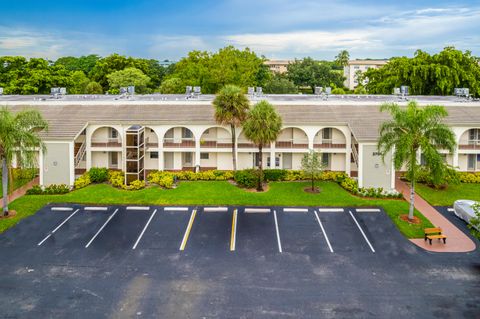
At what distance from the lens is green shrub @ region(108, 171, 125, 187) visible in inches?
1545

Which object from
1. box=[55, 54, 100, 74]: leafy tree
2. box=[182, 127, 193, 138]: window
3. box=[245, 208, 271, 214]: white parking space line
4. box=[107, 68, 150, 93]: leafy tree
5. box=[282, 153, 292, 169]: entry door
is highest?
box=[55, 54, 100, 74]: leafy tree

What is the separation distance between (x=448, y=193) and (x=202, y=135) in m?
22.7

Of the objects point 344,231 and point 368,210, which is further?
point 368,210

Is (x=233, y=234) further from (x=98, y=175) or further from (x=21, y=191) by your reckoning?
(x=21, y=191)

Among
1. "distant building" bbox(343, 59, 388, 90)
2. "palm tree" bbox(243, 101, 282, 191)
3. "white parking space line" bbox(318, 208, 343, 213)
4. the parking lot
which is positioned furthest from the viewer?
"distant building" bbox(343, 59, 388, 90)

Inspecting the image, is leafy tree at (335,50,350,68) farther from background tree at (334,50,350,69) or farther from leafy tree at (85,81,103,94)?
leafy tree at (85,81,103,94)

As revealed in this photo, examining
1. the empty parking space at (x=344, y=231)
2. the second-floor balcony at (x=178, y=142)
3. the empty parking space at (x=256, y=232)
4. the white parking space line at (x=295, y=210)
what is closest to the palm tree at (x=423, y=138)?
the empty parking space at (x=344, y=231)

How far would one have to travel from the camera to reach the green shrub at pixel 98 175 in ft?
133

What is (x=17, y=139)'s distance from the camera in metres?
30.6

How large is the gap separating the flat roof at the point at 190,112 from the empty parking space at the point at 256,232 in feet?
38.6

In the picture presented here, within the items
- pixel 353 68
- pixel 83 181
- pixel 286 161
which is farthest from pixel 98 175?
pixel 353 68

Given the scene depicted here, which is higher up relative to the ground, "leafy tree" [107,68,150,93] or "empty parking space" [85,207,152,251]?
"leafy tree" [107,68,150,93]

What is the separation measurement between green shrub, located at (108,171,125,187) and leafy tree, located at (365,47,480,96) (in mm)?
43222

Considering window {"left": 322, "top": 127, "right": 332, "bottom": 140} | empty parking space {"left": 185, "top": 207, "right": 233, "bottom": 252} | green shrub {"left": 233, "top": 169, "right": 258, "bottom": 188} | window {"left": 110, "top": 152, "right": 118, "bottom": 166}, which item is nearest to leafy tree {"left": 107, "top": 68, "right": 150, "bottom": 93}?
window {"left": 110, "top": 152, "right": 118, "bottom": 166}
